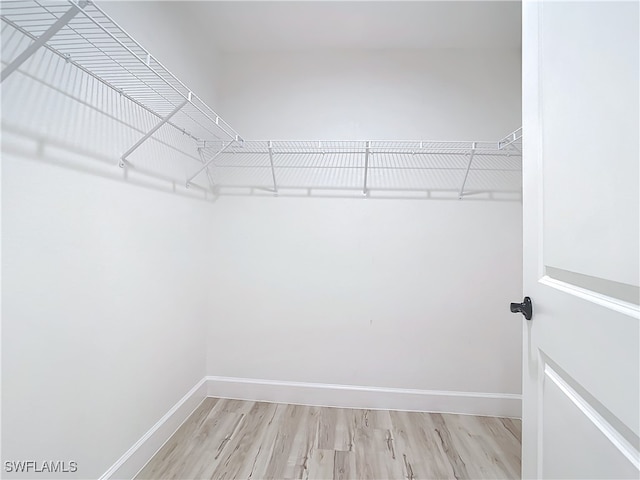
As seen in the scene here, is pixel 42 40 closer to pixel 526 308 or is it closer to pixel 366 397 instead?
pixel 526 308

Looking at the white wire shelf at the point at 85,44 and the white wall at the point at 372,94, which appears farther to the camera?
the white wall at the point at 372,94

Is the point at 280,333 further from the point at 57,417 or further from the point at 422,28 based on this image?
the point at 422,28

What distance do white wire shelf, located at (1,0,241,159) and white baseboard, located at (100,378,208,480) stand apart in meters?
1.36

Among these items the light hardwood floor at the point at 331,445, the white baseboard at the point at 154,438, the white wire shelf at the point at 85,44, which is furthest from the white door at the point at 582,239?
the white baseboard at the point at 154,438

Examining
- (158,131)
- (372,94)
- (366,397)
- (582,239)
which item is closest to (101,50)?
(158,131)

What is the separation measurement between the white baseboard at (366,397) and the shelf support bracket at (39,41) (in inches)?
81.3

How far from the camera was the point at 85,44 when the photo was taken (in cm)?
120

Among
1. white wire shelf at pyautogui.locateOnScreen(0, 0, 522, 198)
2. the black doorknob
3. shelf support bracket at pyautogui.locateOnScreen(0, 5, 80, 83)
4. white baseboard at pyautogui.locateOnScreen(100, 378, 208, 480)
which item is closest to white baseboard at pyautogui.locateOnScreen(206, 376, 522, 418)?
white baseboard at pyautogui.locateOnScreen(100, 378, 208, 480)

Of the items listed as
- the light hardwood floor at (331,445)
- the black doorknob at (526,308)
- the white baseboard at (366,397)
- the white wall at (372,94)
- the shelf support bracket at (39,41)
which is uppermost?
the white wall at (372,94)

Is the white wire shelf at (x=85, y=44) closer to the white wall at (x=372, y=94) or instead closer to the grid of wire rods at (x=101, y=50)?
the grid of wire rods at (x=101, y=50)

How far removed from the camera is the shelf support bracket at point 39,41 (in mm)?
863

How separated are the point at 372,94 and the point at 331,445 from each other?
222 centimetres

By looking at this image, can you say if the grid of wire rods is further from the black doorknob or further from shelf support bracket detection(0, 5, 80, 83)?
the black doorknob

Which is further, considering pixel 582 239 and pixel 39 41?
pixel 39 41
